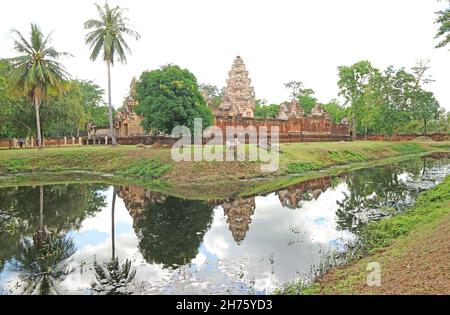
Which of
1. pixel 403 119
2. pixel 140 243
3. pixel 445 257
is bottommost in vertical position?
pixel 140 243

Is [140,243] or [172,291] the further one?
[140,243]

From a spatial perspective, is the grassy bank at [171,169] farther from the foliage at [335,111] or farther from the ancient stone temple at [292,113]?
the foliage at [335,111]

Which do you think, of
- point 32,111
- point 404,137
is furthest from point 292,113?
point 32,111

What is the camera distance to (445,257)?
7.11 m

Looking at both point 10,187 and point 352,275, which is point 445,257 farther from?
point 10,187

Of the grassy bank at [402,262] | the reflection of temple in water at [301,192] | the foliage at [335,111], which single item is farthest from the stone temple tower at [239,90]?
the grassy bank at [402,262]

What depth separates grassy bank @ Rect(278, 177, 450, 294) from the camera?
635 centimetres

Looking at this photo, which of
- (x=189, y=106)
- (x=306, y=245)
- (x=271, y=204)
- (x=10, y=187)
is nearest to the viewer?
(x=306, y=245)

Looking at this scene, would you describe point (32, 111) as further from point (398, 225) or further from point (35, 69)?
point (398, 225)

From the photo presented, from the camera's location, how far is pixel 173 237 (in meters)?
11.7

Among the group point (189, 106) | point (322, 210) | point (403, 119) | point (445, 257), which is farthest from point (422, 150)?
point (445, 257)

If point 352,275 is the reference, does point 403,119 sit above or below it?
above

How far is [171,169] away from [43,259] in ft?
49.1
